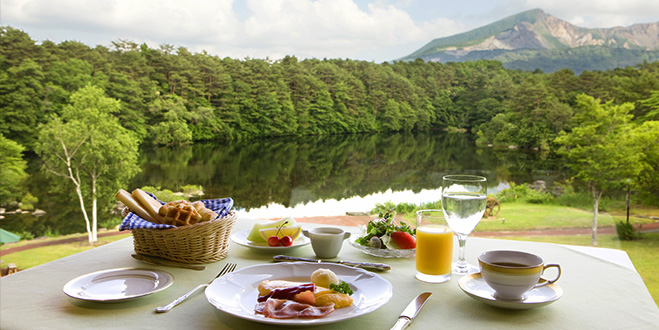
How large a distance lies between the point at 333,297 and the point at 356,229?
0.58 metres

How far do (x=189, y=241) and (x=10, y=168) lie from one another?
12734 millimetres

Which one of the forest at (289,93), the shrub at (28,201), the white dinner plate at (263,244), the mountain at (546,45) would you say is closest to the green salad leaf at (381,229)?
the white dinner plate at (263,244)

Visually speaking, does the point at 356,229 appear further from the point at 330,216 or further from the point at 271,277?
the point at 330,216

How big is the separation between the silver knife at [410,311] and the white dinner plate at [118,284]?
0.42m

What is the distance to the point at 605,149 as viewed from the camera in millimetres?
9695

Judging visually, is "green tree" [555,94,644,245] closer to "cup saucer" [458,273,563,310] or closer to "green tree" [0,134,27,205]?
"cup saucer" [458,273,563,310]

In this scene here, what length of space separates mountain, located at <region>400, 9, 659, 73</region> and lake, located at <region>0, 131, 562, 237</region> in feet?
14.1

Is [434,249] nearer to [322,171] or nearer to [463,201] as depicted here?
[463,201]

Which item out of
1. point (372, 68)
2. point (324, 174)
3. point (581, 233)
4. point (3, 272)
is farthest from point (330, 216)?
point (372, 68)

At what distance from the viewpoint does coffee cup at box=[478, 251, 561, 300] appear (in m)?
0.69

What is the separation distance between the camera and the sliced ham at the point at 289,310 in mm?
645

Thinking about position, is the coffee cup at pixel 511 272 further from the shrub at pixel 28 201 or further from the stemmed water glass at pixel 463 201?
the shrub at pixel 28 201

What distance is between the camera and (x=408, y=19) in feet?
80.4

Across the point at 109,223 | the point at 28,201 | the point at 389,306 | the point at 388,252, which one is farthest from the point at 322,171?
the point at 389,306
